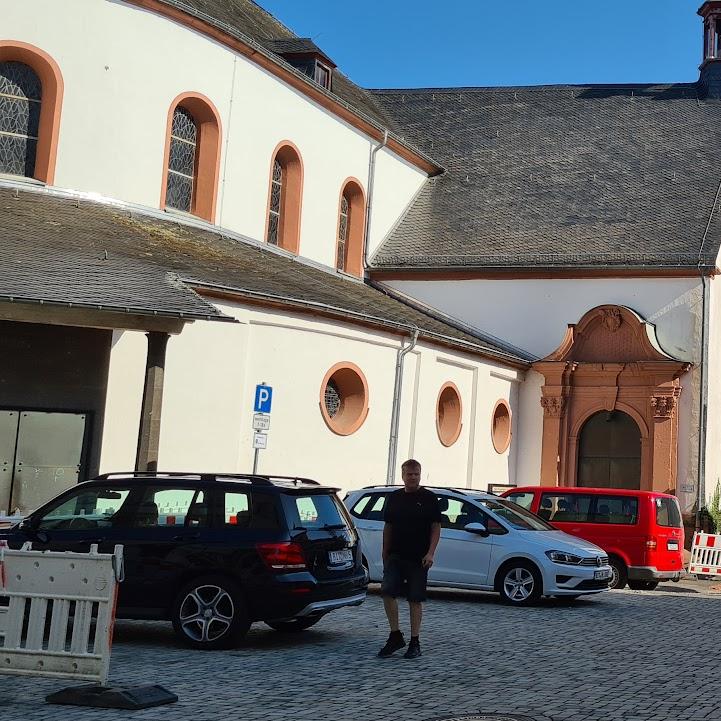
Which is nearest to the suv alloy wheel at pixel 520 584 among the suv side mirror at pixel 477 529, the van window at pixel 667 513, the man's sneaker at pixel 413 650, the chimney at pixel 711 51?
the suv side mirror at pixel 477 529

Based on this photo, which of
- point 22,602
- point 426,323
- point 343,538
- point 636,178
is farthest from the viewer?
point 636,178

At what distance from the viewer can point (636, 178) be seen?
3228 cm

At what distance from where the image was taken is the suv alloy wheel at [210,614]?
11.0 m

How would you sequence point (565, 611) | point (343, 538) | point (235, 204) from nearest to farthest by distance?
point (343, 538)
point (565, 611)
point (235, 204)

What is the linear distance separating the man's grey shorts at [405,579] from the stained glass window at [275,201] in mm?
16239

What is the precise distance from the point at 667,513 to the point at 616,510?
96 cm

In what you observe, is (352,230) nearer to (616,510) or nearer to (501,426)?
(501,426)

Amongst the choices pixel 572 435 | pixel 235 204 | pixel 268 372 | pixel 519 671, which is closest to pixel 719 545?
pixel 572 435

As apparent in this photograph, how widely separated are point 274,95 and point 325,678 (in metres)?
18.6

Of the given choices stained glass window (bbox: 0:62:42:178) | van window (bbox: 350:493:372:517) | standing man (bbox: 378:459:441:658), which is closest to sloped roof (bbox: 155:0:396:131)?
stained glass window (bbox: 0:62:42:178)

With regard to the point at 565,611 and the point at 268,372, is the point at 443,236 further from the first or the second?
the point at 565,611

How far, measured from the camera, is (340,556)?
11766 millimetres

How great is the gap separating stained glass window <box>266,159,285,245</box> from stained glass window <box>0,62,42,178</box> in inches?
257

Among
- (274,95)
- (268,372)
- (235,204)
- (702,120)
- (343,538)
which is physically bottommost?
(343,538)
